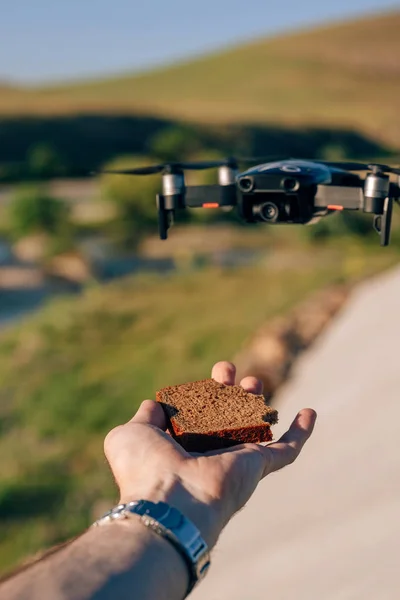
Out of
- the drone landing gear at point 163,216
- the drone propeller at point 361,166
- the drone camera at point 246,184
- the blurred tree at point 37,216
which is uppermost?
the drone propeller at point 361,166

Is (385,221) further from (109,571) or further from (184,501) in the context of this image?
(109,571)

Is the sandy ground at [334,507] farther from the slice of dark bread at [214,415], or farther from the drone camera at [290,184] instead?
the drone camera at [290,184]

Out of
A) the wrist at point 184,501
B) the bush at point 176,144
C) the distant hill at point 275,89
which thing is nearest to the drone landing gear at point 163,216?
the wrist at point 184,501

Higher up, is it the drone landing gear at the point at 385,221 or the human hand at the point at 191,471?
the drone landing gear at the point at 385,221

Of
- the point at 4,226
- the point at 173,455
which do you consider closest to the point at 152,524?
the point at 173,455

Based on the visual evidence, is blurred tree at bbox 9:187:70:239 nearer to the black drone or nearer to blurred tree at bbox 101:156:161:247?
blurred tree at bbox 101:156:161:247

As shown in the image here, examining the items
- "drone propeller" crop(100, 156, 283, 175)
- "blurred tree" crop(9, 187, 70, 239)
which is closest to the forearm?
"drone propeller" crop(100, 156, 283, 175)
